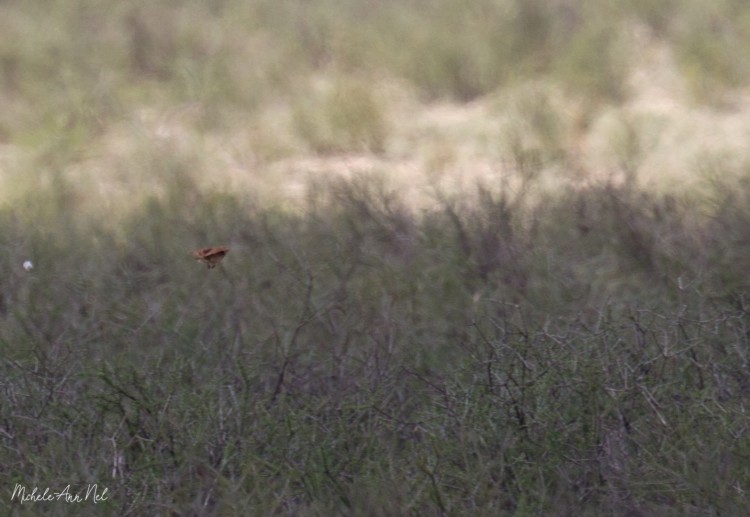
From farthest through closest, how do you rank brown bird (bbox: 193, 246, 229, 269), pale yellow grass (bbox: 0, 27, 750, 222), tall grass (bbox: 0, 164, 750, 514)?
1. pale yellow grass (bbox: 0, 27, 750, 222)
2. brown bird (bbox: 193, 246, 229, 269)
3. tall grass (bbox: 0, 164, 750, 514)

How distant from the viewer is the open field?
119 inches

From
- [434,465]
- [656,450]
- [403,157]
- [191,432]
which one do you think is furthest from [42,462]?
[403,157]

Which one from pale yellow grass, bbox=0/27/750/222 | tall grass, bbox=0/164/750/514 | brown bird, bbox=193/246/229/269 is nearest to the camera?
tall grass, bbox=0/164/750/514

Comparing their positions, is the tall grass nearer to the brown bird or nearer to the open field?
the open field

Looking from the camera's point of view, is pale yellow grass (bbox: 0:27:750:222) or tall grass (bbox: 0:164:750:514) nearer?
tall grass (bbox: 0:164:750:514)

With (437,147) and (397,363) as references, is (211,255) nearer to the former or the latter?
(397,363)

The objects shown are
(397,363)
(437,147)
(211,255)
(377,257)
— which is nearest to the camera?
(397,363)

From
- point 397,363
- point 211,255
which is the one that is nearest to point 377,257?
point 211,255

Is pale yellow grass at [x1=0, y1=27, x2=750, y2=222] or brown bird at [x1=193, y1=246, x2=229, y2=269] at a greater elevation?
pale yellow grass at [x1=0, y1=27, x2=750, y2=222]

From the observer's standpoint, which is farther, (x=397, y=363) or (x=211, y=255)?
(x=211, y=255)

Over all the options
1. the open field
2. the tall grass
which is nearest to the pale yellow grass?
the open field

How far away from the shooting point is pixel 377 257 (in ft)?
15.3

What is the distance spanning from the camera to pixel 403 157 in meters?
5.84

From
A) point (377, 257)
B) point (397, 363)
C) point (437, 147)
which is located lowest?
point (397, 363)
